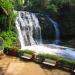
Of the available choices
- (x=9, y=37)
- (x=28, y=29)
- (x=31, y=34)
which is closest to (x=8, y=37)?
(x=9, y=37)

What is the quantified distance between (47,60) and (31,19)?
1438 centimetres

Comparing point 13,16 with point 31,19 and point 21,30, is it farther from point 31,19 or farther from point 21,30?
point 31,19

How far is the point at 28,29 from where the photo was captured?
29.7 metres

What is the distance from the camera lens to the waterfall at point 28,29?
2866 cm

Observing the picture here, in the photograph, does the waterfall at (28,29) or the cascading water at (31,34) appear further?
the waterfall at (28,29)

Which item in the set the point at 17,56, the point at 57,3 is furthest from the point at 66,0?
the point at 17,56

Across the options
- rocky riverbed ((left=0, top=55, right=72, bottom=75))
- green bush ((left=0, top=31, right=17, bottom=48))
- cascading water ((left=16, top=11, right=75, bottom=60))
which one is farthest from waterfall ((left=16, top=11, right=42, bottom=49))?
rocky riverbed ((left=0, top=55, right=72, bottom=75))

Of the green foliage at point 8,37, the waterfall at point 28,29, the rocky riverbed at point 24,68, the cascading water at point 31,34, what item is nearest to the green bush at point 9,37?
the green foliage at point 8,37

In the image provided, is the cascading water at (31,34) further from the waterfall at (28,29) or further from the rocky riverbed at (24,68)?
the rocky riverbed at (24,68)

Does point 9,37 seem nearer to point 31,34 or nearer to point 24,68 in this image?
point 31,34

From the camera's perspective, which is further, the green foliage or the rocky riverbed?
the green foliage

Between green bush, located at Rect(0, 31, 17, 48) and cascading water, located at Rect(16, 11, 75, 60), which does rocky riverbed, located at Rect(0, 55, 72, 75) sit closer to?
green bush, located at Rect(0, 31, 17, 48)

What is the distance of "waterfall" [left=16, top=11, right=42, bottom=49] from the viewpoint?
28663 mm

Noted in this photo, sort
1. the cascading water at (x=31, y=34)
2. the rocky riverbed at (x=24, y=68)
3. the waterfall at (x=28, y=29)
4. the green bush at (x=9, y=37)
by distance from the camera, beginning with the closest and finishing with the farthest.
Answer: the rocky riverbed at (x=24, y=68), the green bush at (x=9, y=37), the cascading water at (x=31, y=34), the waterfall at (x=28, y=29)
